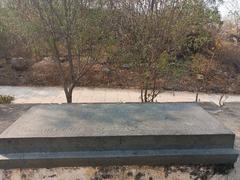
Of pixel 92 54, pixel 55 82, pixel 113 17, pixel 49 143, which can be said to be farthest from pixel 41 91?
pixel 49 143

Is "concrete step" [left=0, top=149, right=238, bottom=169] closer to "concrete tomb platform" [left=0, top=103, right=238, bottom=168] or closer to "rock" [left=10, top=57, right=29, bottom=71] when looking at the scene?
"concrete tomb platform" [left=0, top=103, right=238, bottom=168]

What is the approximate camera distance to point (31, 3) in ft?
17.2

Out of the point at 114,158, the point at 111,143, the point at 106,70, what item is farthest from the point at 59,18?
the point at 106,70

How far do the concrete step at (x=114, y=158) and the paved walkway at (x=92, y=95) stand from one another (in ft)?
17.8

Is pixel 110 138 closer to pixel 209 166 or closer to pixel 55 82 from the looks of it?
pixel 209 166

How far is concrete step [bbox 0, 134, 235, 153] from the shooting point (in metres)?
2.42

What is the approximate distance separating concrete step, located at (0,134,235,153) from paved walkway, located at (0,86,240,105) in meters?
5.41

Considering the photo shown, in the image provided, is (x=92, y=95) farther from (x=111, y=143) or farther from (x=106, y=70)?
(x=111, y=143)

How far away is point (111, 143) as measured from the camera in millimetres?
2461

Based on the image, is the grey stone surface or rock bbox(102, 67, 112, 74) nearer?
the grey stone surface

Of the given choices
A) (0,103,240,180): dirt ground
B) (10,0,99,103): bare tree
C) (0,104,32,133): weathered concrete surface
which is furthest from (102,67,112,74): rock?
(0,103,240,180): dirt ground

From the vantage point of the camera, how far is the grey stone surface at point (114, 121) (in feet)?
8.20

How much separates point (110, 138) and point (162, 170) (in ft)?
1.73

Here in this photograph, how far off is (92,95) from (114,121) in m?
5.99
